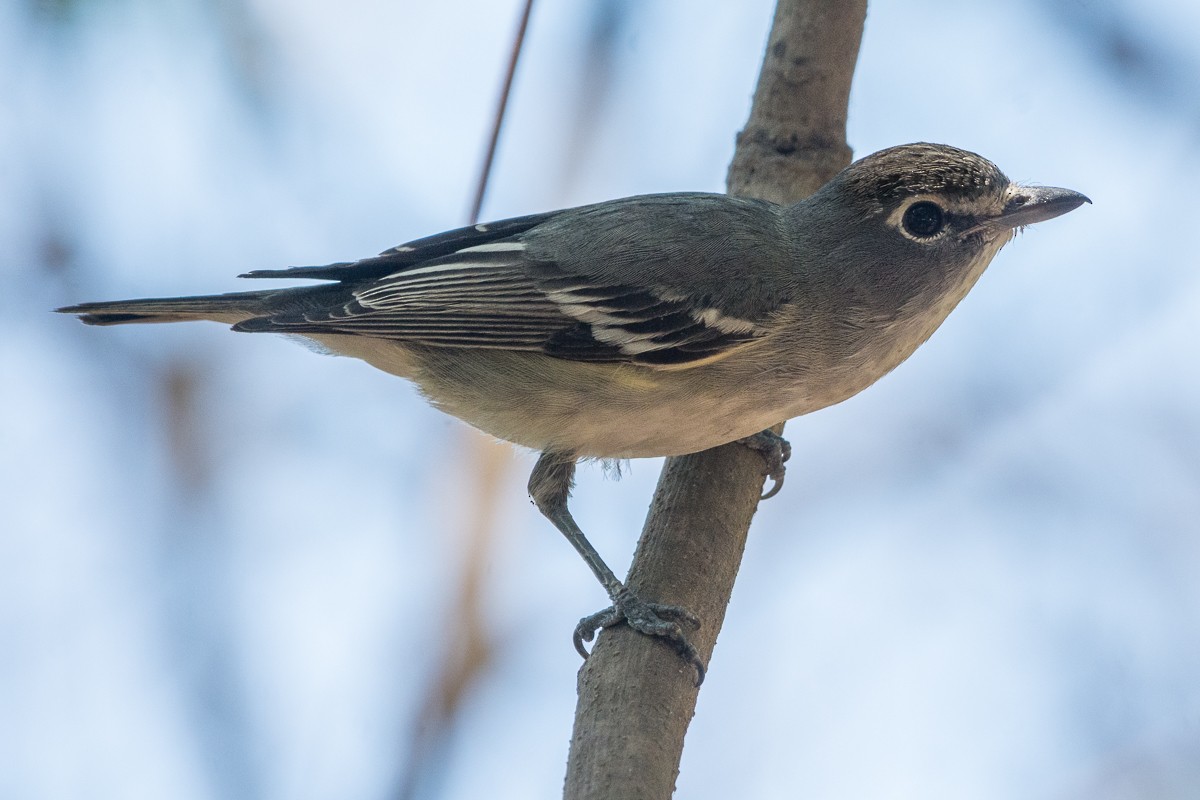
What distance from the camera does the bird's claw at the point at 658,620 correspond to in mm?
3375


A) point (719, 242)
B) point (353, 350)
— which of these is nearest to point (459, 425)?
point (353, 350)

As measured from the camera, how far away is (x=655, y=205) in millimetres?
4180

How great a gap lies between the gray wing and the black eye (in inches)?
19.9

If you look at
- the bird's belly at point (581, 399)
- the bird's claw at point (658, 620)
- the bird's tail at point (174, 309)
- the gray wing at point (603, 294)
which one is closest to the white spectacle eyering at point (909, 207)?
the gray wing at point (603, 294)

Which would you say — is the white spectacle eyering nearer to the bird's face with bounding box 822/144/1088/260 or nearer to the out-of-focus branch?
the bird's face with bounding box 822/144/1088/260

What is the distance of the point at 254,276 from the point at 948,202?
8.56ft

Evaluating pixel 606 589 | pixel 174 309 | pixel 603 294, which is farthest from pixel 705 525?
pixel 174 309

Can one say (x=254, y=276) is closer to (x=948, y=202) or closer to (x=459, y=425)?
(x=459, y=425)

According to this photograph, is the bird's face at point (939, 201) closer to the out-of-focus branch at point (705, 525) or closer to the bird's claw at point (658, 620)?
the out-of-focus branch at point (705, 525)

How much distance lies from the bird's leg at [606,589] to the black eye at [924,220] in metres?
1.50

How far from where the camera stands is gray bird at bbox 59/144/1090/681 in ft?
12.5

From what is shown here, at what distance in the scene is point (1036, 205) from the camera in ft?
12.3

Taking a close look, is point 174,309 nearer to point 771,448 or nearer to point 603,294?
point 603,294

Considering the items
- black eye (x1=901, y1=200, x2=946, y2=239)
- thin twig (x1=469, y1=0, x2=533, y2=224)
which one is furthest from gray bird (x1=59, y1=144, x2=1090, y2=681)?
thin twig (x1=469, y1=0, x2=533, y2=224)
